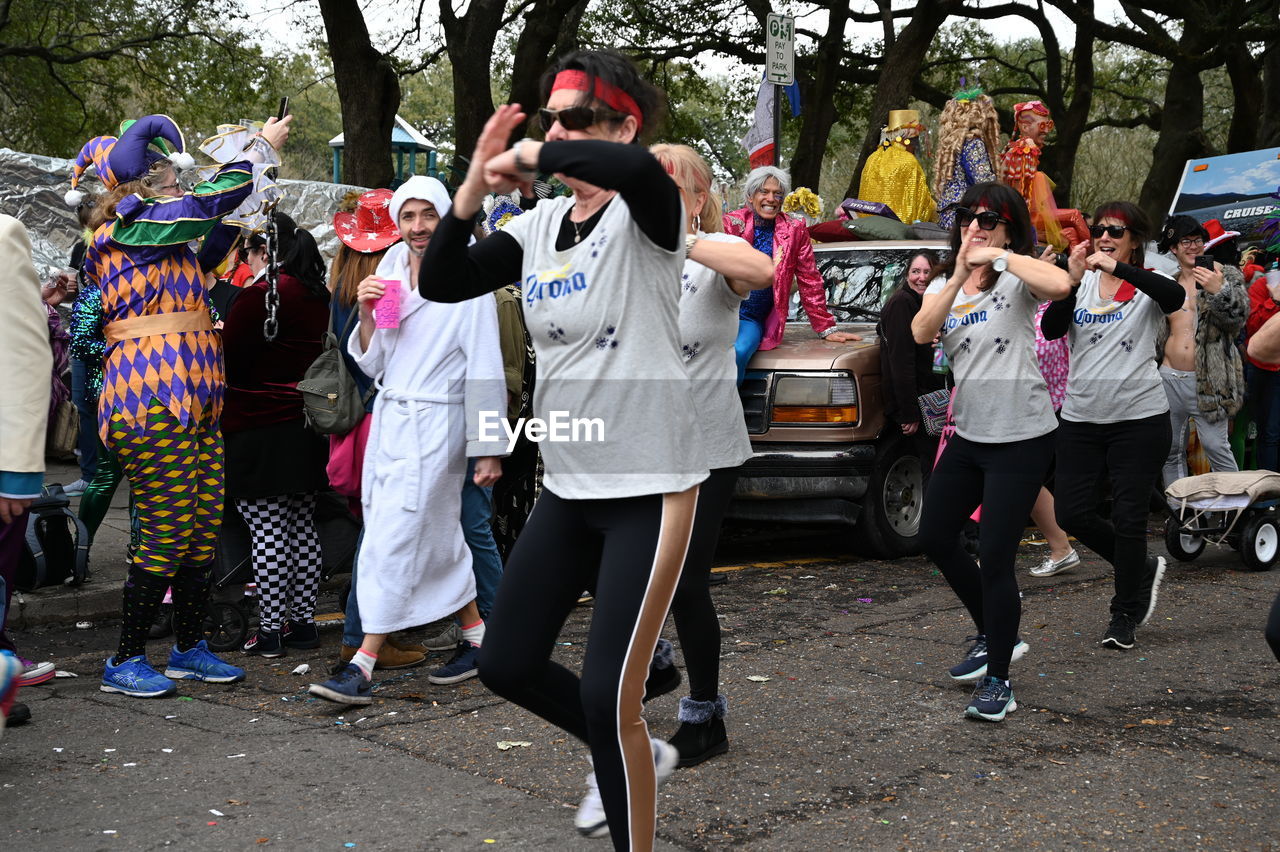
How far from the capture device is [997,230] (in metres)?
5.34

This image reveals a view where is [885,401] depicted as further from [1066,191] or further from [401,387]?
[1066,191]

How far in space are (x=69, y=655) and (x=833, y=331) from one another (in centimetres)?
482

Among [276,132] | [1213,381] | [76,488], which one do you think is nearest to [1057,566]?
[1213,381]

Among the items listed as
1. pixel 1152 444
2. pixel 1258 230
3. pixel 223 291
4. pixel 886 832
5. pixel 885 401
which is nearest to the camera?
pixel 886 832

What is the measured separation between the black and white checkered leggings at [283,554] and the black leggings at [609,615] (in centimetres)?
319

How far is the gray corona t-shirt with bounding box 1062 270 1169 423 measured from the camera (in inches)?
241

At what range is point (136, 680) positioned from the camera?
18.1 ft

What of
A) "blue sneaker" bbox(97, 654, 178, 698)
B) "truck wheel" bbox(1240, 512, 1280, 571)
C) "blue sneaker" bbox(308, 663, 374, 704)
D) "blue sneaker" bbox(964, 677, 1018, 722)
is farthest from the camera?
"truck wheel" bbox(1240, 512, 1280, 571)

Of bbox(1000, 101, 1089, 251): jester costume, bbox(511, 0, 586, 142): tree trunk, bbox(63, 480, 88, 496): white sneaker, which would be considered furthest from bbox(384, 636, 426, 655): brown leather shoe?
bbox(511, 0, 586, 142): tree trunk

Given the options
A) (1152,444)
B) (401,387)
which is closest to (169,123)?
(401,387)

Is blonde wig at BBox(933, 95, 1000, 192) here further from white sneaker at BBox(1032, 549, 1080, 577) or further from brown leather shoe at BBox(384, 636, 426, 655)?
brown leather shoe at BBox(384, 636, 426, 655)

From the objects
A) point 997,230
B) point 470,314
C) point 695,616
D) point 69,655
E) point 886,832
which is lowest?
point 69,655

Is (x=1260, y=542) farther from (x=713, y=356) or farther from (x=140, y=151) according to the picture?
(x=140, y=151)

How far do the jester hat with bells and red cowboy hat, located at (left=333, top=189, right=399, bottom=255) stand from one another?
0.70 metres
